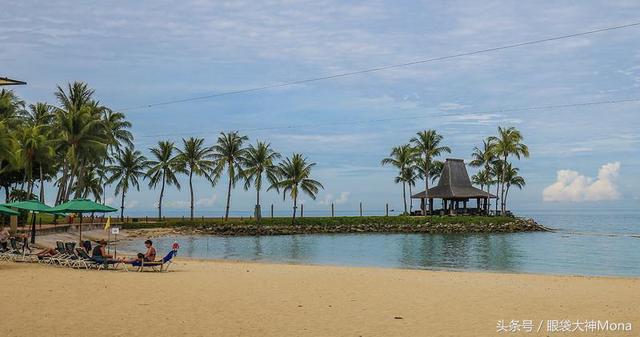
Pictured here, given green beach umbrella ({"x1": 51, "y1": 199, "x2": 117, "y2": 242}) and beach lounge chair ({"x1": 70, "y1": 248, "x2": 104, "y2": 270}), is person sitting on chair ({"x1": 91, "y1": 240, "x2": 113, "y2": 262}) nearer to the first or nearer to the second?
beach lounge chair ({"x1": 70, "y1": 248, "x2": 104, "y2": 270})

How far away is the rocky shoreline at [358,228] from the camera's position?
59.3m

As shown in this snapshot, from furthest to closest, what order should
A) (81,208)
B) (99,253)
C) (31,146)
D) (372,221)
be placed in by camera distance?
(372,221)
(31,146)
(81,208)
(99,253)

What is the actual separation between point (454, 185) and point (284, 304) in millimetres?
59918

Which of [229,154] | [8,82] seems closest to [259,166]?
[229,154]

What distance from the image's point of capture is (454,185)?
68375mm

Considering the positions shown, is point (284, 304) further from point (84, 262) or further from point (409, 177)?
point (409, 177)

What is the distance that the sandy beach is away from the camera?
848 cm

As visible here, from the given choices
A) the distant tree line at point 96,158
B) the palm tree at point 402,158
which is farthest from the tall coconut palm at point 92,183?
the palm tree at point 402,158

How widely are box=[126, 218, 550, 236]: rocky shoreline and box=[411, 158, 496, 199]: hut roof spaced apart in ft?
12.8

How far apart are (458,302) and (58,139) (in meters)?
42.1

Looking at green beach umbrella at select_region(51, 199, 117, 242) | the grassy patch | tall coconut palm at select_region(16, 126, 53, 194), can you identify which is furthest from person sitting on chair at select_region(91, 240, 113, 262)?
the grassy patch

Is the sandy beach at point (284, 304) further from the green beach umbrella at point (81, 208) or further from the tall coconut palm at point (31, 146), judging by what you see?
the tall coconut palm at point (31, 146)

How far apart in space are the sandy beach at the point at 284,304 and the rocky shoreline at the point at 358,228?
140 feet

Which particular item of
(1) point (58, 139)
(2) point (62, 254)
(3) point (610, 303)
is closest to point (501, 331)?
(3) point (610, 303)
